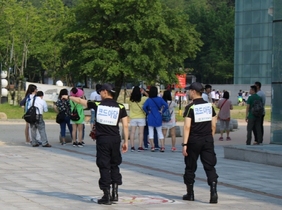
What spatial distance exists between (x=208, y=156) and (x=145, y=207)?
117cm

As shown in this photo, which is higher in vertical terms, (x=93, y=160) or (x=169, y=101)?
(x=169, y=101)

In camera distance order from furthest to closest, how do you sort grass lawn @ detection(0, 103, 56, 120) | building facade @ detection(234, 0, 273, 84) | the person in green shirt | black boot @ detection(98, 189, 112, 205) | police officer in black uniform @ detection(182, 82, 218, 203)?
building facade @ detection(234, 0, 273, 84) → grass lawn @ detection(0, 103, 56, 120) → the person in green shirt → police officer in black uniform @ detection(182, 82, 218, 203) → black boot @ detection(98, 189, 112, 205)

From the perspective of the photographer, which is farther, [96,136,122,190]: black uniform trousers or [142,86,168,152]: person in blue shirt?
[142,86,168,152]: person in blue shirt

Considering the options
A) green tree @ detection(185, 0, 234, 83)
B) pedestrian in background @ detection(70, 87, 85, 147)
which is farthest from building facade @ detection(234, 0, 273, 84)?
pedestrian in background @ detection(70, 87, 85, 147)

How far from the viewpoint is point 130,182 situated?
41.7 feet

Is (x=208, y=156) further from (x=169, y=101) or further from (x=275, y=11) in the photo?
(x=275, y=11)

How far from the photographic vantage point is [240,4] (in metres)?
75.8

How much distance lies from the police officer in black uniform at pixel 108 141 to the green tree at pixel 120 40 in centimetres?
3567

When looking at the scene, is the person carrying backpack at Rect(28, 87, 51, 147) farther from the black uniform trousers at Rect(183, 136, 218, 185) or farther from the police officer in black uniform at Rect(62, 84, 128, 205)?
the black uniform trousers at Rect(183, 136, 218, 185)

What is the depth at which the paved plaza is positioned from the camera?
33.6 ft

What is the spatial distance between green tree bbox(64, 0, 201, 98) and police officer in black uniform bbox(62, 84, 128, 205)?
3567 centimetres

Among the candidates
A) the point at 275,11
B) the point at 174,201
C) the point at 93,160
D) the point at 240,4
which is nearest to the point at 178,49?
the point at 240,4

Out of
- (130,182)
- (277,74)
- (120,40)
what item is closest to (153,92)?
(277,74)

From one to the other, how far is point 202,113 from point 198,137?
0.33 metres
